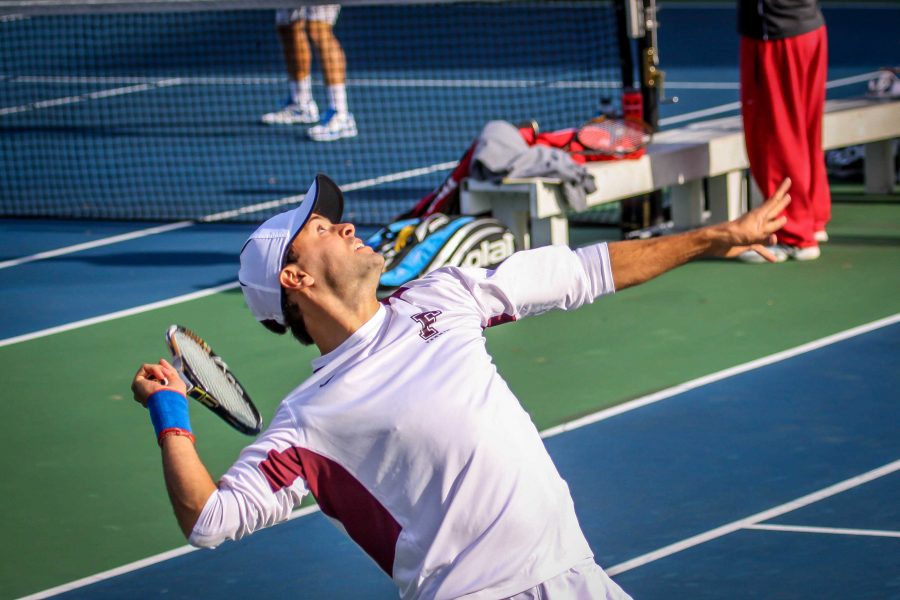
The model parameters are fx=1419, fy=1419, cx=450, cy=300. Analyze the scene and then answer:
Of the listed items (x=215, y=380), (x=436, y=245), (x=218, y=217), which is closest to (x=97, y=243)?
(x=218, y=217)

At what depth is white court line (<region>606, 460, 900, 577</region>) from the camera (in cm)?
461

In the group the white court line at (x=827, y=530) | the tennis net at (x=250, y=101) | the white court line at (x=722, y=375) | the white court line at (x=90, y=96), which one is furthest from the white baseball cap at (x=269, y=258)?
the white court line at (x=90, y=96)

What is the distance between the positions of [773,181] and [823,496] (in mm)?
3345

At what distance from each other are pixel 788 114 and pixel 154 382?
224 inches

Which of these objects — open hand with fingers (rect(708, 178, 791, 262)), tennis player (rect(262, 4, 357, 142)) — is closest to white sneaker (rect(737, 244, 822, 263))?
open hand with fingers (rect(708, 178, 791, 262))

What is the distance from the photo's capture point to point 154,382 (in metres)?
3.01

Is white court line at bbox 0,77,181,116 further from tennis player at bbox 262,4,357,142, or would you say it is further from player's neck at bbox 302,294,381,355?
player's neck at bbox 302,294,381,355

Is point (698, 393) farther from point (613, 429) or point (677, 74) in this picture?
point (677, 74)

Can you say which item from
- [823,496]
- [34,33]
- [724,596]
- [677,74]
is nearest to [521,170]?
[823,496]

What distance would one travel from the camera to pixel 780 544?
15.3ft

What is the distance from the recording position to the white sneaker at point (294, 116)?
13.6 m

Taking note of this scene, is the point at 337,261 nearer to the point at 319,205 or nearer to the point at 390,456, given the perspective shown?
the point at 319,205

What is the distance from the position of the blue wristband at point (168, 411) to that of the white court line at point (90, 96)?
1320 centimetres

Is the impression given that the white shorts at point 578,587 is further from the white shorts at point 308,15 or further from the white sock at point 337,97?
the white sock at point 337,97
